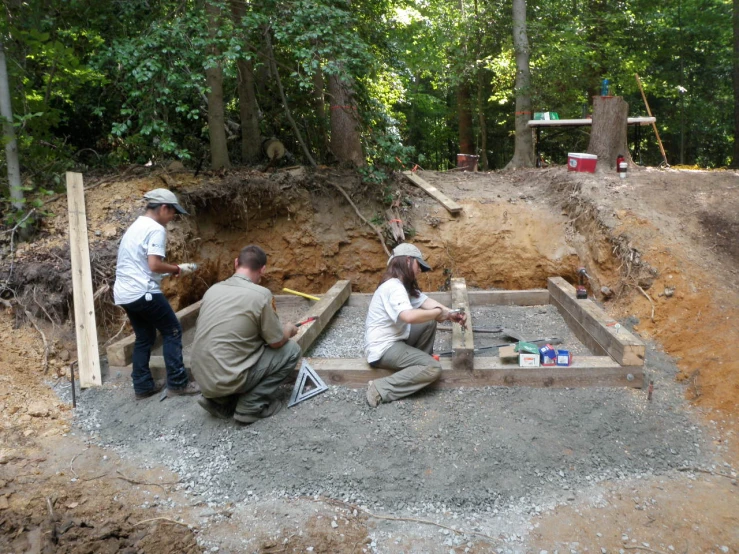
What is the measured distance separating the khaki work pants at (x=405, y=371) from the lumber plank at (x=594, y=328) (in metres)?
1.34

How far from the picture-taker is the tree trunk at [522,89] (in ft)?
29.1

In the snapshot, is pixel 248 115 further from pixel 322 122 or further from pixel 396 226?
pixel 396 226

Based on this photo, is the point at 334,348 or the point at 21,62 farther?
the point at 21,62

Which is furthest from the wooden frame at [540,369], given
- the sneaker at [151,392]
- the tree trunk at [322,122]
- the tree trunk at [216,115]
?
the tree trunk at [322,122]

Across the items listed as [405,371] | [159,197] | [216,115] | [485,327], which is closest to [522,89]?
[216,115]

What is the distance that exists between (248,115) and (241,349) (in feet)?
16.6

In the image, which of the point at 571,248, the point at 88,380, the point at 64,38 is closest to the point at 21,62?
the point at 64,38

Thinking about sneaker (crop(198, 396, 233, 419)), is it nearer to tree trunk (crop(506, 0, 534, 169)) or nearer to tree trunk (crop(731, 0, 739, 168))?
tree trunk (crop(506, 0, 534, 169))

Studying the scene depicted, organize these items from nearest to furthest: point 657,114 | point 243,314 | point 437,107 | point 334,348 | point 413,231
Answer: point 243,314 < point 334,348 < point 413,231 < point 657,114 < point 437,107

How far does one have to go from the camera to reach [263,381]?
357cm

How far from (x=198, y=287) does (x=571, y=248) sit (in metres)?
4.52

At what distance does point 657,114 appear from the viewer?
1348cm

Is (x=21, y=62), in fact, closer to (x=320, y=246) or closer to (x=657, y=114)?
(x=320, y=246)

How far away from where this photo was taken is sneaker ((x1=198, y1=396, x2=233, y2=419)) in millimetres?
3600
